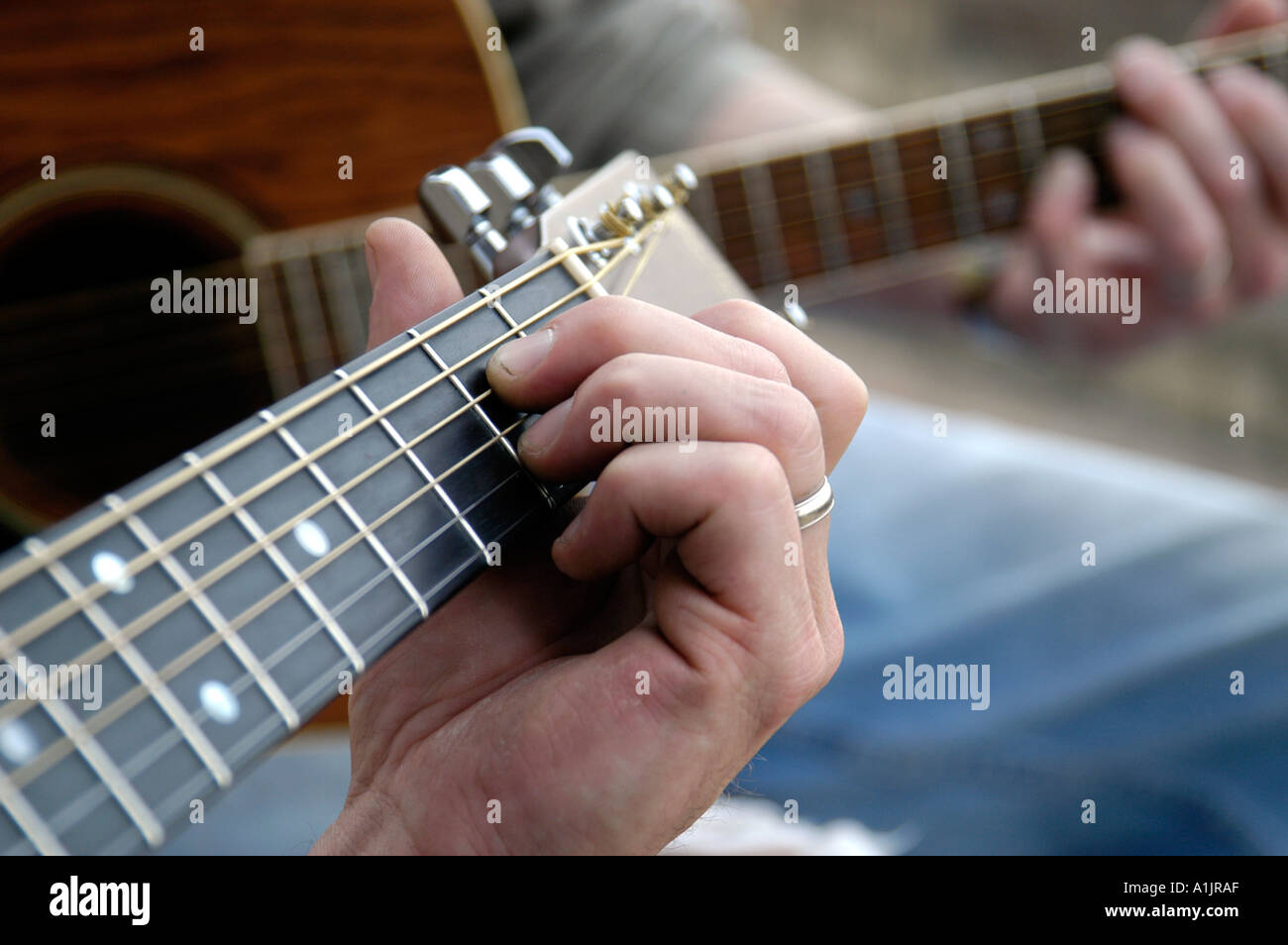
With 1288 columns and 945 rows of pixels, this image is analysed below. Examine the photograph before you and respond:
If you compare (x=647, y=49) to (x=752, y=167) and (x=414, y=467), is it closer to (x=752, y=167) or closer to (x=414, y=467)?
(x=752, y=167)

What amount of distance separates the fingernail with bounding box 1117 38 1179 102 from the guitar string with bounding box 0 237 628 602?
2.64ft

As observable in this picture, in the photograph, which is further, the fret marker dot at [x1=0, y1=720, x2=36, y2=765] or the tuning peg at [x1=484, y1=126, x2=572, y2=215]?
the tuning peg at [x1=484, y1=126, x2=572, y2=215]

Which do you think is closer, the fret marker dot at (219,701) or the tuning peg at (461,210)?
the fret marker dot at (219,701)

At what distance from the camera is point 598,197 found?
468 mm

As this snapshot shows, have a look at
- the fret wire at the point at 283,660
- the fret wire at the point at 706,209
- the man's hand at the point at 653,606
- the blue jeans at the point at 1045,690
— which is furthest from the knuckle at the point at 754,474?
the fret wire at the point at 706,209

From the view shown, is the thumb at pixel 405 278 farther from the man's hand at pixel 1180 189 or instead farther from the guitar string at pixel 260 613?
the man's hand at pixel 1180 189

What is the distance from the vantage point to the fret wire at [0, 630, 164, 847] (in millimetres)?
286

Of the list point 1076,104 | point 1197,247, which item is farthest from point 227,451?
point 1197,247

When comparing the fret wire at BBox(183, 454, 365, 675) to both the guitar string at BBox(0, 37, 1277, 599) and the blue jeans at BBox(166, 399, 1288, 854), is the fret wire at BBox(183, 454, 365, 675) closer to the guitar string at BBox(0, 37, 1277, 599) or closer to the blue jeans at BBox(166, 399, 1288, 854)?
the guitar string at BBox(0, 37, 1277, 599)

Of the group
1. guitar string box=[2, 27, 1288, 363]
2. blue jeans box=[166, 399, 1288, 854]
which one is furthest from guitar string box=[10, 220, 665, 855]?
guitar string box=[2, 27, 1288, 363]

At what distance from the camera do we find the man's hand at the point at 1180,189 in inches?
37.7

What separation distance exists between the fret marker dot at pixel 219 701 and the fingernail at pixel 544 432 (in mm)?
146

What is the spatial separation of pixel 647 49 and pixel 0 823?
1158 millimetres
